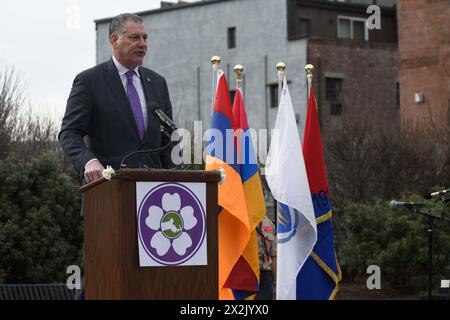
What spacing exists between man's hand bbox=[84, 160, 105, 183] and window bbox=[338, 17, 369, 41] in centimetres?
4338

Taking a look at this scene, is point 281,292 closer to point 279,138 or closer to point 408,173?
point 279,138

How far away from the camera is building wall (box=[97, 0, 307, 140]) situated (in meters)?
47.6

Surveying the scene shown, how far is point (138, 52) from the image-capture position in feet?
23.3

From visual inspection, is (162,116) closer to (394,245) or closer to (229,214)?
(229,214)

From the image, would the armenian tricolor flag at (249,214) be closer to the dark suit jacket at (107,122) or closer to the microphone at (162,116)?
the dark suit jacket at (107,122)

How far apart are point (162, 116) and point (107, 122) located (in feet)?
1.94

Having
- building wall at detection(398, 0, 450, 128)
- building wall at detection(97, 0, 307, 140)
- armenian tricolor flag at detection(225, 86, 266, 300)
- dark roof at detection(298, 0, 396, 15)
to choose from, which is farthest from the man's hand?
dark roof at detection(298, 0, 396, 15)

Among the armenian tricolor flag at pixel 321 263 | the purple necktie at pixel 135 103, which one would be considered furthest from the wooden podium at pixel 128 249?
the armenian tricolor flag at pixel 321 263

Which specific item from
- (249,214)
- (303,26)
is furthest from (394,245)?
(303,26)

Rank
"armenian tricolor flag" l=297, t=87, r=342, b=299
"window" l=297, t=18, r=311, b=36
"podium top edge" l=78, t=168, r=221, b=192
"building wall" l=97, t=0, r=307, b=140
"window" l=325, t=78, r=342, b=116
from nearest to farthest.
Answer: "podium top edge" l=78, t=168, r=221, b=192
"armenian tricolor flag" l=297, t=87, r=342, b=299
"window" l=325, t=78, r=342, b=116
"building wall" l=97, t=0, r=307, b=140
"window" l=297, t=18, r=311, b=36

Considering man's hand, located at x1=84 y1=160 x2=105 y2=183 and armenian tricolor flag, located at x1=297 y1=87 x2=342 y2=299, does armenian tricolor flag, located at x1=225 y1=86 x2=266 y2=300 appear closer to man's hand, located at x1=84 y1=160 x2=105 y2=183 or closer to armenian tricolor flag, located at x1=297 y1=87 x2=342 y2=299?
armenian tricolor flag, located at x1=297 y1=87 x2=342 y2=299

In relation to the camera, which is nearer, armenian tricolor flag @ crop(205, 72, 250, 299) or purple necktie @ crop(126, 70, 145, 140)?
purple necktie @ crop(126, 70, 145, 140)

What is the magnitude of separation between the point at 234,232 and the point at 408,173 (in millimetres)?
13442

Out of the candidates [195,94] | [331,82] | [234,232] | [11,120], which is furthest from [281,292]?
[195,94]
